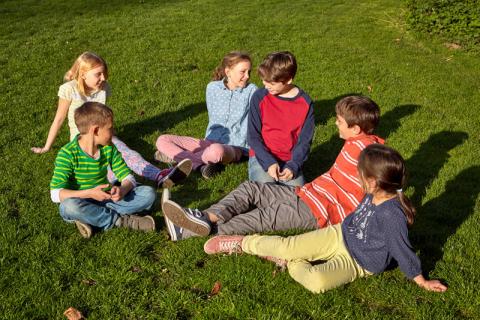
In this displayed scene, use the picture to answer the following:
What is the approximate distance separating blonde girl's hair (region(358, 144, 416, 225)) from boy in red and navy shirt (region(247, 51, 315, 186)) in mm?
1667

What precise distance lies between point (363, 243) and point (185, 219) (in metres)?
1.62

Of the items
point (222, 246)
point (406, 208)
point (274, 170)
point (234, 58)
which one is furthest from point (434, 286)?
point (234, 58)

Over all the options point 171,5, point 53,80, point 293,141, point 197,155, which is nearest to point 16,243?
point 197,155

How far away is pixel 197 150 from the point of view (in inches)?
268

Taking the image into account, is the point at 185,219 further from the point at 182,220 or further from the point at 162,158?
the point at 162,158

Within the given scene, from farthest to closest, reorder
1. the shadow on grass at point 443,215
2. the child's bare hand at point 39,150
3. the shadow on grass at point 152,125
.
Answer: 1. the shadow on grass at point 152,125
2. the child's bare hand at point 39,150
3. the shadow on grass at point 443,215

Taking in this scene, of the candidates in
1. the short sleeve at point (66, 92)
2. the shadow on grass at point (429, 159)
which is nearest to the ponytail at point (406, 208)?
the shadow on grass at point (429, 159)

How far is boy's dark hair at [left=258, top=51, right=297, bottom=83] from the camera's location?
548cm

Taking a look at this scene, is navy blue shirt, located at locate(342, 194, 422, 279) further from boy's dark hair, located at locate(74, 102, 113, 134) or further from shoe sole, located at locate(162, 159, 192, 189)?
boy's dark hair, located at locate(74, 102, 113, 134)

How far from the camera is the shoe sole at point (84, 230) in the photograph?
4727mm

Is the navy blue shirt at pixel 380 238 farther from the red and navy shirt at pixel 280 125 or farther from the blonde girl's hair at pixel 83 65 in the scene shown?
the blonde girl's hair at pixel 83 65

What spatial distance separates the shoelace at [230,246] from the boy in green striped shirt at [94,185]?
800mm

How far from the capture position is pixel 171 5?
18469 millimetres

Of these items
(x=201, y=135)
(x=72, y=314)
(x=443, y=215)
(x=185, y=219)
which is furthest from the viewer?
(x=201, y=135)
